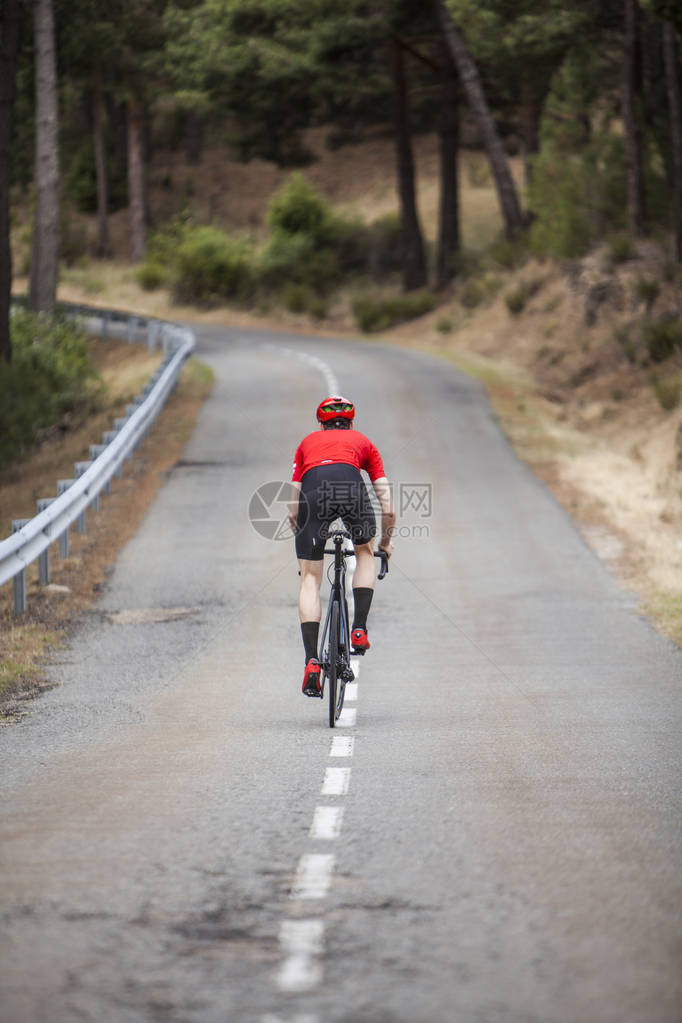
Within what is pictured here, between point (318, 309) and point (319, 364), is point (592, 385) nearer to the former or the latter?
point (319, 364)

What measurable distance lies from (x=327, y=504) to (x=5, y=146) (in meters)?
19.3

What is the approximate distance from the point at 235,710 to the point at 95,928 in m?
4.76

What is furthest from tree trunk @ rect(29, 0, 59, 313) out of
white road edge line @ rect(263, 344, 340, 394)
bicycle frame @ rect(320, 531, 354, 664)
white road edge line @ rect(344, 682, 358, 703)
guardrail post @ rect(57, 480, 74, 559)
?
bicycle frame @ rect(320, 531, 354, 664)

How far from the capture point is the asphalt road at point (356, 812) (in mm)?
4383

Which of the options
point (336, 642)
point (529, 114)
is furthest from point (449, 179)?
point (336, 642)

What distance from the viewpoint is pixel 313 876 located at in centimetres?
547

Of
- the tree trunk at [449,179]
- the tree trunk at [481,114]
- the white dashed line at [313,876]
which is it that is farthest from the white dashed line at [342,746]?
the tree trunk at [449,179]

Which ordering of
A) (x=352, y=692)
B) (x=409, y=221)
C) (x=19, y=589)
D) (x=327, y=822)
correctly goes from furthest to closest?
1. (x=409, y=221)
2. (x=19, y=589)
3. (x=352, y=692)
4. (x=327, y=822)

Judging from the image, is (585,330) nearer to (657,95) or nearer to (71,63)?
(657,95)

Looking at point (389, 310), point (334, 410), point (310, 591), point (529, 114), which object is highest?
point (529, 114)

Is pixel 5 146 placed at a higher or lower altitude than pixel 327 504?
higher

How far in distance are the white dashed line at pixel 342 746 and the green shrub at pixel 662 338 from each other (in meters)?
23.7

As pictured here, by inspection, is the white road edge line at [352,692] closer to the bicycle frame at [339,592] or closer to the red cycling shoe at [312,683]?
the bicycle frame at [339,592]

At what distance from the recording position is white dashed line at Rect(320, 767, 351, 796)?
6.98 m
